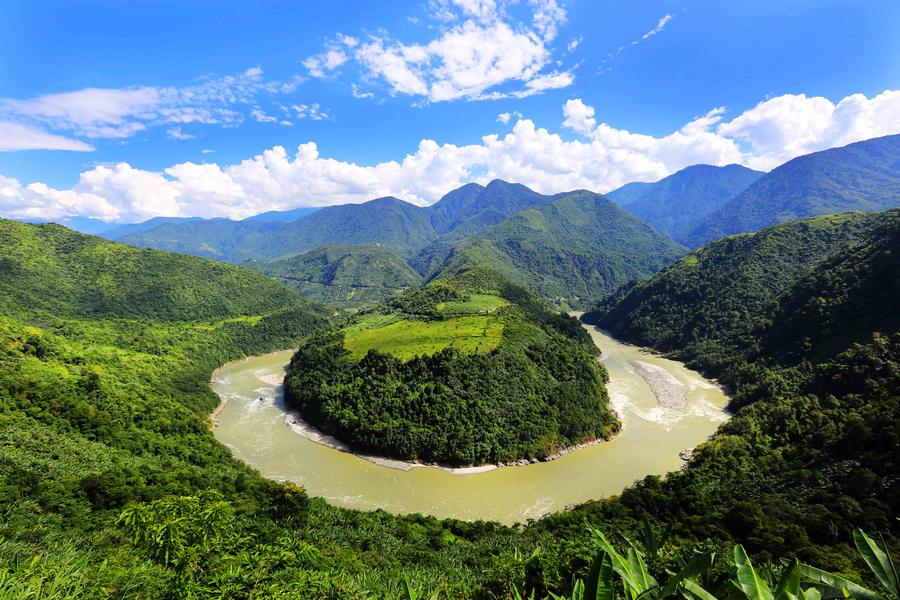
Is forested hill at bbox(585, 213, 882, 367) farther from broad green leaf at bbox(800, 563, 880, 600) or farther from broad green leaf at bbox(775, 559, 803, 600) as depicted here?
broad green leaf at bbox(775, 559, 803, 600)

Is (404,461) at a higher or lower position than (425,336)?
lower

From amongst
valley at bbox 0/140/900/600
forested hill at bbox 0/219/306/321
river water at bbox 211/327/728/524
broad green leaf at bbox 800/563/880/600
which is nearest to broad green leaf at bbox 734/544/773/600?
broad green leaf at bbox 800/563/880/600

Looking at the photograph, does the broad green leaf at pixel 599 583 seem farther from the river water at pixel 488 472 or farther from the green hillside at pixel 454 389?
the green hillside at pixel 454 389

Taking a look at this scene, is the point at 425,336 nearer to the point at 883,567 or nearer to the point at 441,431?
the point at 441,431

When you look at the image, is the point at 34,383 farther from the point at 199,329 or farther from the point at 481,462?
the point at 199,329

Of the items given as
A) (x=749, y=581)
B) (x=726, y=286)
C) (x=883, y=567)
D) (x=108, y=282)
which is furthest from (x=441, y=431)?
(x=108, y=282)

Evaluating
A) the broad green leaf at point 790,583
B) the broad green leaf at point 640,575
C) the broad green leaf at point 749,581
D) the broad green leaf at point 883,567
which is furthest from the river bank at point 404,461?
the broad green leaf at point 790,583
